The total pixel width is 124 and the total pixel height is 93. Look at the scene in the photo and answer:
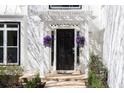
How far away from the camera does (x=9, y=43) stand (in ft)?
55.6

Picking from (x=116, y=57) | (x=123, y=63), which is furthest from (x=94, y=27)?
(x=123, y=63)

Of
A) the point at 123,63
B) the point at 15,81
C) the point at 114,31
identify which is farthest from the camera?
the point at 15,81

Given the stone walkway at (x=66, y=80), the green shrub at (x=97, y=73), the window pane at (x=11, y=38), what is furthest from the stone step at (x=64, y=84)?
the window pane at (x=11, y=38)

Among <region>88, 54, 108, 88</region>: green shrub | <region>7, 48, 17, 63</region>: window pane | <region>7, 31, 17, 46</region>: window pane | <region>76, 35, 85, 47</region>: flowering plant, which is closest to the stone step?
<region>88, 54, 108, 88</region>: green shrub

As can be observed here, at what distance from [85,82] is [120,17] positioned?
443cm

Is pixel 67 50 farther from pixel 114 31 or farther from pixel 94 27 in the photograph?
pixel 114 31

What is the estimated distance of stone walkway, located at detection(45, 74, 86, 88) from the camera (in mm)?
14062

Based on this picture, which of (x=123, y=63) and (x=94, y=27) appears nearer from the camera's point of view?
(x=123, y=63)

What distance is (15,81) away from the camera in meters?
14.1

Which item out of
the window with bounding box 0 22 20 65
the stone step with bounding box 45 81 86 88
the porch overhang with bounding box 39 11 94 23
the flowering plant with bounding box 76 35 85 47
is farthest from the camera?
the window with bounding box 0 22 20 65

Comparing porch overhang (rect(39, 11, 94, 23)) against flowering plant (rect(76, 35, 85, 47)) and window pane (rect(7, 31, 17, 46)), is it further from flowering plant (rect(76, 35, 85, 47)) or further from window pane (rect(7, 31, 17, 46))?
window pane (rect(7, 31, 17, 46))

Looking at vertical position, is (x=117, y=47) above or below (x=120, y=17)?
below

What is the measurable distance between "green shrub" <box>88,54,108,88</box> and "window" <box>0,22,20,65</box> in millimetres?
3335

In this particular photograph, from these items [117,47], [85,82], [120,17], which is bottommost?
[85,82]
